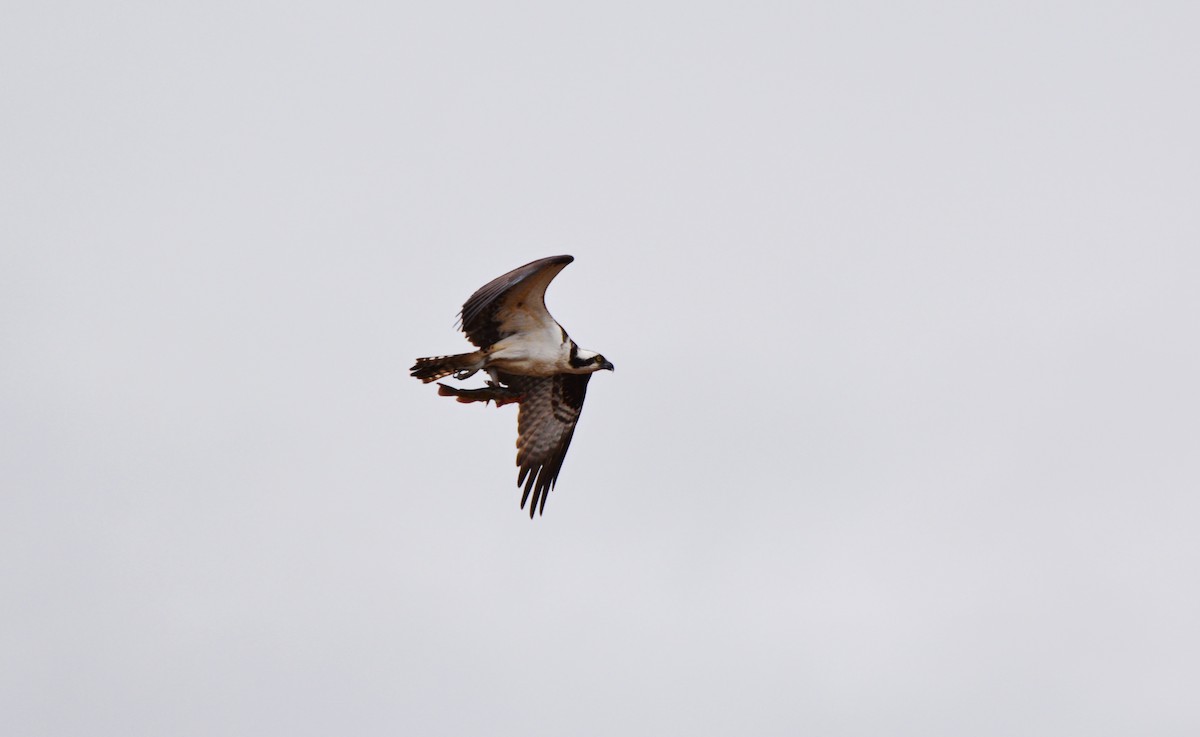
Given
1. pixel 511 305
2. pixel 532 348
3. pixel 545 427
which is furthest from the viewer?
pixel 545 427

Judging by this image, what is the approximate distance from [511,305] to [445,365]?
1309 millimetres

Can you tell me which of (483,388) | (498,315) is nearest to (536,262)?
(498,315)

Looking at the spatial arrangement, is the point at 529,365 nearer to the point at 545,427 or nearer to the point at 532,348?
the point at 532,348

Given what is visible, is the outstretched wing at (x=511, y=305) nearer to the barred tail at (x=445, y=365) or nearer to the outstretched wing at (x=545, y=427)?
the barred tail at (x=445, y=365)

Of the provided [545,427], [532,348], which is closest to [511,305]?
[532,348]

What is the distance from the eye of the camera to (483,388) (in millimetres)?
23422

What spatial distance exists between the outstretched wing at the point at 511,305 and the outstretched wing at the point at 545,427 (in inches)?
58.0

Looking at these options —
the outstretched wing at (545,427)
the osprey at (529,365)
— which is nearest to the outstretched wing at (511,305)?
the osprey at (529,365)

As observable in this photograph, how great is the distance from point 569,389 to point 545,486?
4.52ft

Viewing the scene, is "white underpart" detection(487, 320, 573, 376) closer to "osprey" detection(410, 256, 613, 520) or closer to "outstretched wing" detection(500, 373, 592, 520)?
"osprey" detection(410, 256, 613, 520)

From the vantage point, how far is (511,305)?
871 inches

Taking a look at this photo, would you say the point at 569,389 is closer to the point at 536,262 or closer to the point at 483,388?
the point at 483,388

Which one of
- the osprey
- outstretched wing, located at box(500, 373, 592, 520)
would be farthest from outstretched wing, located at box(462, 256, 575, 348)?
outstretched wing, located at box(500, 373, 592, 520)

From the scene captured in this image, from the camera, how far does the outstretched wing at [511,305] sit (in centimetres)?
2109
